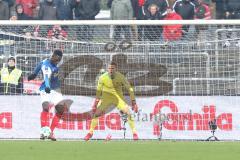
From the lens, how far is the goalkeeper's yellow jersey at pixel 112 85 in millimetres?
19375

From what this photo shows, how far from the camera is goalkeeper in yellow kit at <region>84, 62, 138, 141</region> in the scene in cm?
1909

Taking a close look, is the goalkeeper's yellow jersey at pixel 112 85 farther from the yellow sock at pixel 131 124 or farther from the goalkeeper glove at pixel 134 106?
the yellow sock at pixel 131 124

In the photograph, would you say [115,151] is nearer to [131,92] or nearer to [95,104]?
[131,92]

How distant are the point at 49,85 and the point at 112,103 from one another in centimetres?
169

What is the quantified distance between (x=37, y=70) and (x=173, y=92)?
3289 mm

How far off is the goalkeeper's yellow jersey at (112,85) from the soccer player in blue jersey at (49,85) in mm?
994

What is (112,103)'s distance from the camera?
64.7 feet

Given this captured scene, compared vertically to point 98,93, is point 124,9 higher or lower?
higher

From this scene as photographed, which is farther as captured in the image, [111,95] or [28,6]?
[28,6]

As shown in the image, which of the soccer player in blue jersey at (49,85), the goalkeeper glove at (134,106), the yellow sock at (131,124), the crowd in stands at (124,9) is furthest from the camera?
the crowd in stands at (124,9)

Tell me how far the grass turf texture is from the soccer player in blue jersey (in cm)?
162

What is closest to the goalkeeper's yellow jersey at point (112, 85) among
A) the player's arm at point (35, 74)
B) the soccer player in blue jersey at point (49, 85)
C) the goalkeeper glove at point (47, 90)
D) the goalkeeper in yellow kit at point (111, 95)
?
the goalkeeper in yellow kit at point (111, 95)

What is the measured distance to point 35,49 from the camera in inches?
787

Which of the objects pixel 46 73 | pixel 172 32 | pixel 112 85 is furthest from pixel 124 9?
pixel 46 73
